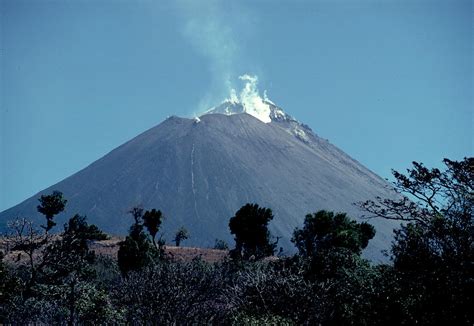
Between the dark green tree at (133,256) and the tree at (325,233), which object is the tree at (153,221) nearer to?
the dark green tree at (133,256)

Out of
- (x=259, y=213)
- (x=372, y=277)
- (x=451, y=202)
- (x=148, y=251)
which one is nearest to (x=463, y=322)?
(x=451, y=202)

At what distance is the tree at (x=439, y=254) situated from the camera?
61.4ft

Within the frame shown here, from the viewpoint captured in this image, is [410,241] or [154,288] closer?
[410,241]

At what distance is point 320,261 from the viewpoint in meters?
42.2

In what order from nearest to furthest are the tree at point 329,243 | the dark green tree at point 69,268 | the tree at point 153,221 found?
the dark green tree at point 69,268 → the tree at point 329,243 → the tree at point 153,221

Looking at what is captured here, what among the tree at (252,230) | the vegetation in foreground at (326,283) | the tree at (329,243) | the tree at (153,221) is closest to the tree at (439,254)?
the vegetation in foreground at (326,283)

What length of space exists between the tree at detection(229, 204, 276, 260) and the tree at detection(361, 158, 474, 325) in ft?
141

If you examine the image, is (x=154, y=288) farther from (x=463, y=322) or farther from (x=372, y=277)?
(x=463, y=322)

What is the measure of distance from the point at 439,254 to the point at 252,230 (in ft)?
153

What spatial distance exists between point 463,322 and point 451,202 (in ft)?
17.7

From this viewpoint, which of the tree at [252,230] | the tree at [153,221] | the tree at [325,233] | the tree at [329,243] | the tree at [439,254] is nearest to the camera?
the tree at [439,254]

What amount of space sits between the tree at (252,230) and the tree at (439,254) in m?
43.0

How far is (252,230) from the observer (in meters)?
66.8

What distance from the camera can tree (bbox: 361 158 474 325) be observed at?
61.4 feet
